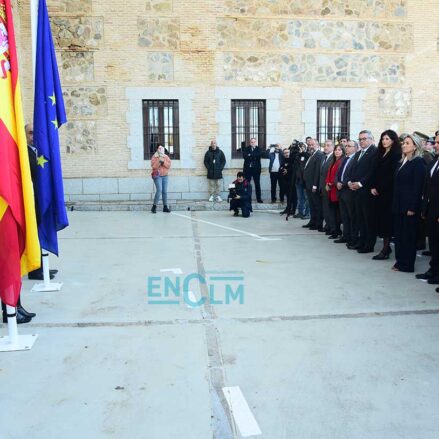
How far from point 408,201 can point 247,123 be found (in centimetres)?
1063

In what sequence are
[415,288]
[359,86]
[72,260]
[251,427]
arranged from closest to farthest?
[251,427] < [415,288] < [72,260] < [359,86]

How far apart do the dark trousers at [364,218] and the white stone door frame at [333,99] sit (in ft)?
29.2

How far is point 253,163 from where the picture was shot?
53.1 feet

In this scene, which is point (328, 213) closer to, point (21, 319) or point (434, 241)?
point (434, 241)

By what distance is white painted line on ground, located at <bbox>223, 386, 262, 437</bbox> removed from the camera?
305 centimetres

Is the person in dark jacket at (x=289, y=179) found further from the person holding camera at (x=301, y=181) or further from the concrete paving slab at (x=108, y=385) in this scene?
the concrete paving slab at (x=108, y=385)

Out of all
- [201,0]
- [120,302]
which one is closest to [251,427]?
[120,302]

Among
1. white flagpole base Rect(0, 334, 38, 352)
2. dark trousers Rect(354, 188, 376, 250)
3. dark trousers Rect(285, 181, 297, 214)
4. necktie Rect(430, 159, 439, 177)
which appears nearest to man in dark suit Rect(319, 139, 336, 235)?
dark trousers Rect(354, 188, 376, 250)

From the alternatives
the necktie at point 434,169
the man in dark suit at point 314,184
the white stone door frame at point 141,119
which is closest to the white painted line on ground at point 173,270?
the necktie at point 434,169

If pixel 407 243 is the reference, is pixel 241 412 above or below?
below

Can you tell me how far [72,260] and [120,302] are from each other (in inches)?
103

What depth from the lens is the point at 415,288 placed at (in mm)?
6250

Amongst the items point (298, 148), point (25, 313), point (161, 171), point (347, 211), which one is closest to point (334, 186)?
point (347, 211)

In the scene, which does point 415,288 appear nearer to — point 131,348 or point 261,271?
point 261,271
